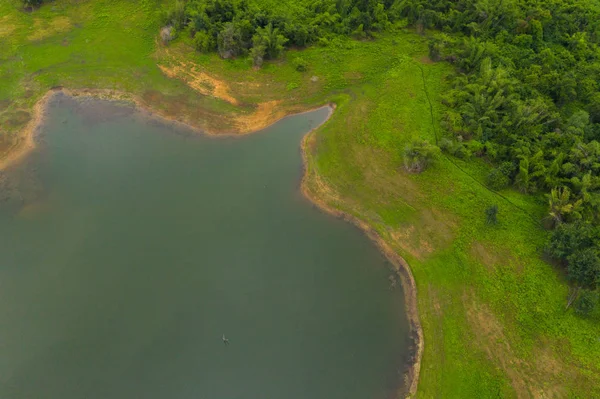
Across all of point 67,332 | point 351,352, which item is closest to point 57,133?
point 67,332

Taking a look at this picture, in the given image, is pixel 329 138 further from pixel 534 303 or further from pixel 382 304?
pixel 534 303

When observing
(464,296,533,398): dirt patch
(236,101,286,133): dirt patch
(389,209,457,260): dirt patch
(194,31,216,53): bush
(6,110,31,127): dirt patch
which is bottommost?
(6,110,31,127): dirt patch

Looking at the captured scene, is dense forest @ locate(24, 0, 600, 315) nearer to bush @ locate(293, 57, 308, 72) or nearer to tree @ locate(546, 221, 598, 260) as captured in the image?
tree @ locate(546, 221, 598, 260)

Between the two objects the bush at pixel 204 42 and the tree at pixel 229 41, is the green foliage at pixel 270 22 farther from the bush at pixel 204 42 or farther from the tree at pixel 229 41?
the bush at pixel 204 42

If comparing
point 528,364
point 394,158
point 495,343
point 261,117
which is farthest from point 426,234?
point 261,117

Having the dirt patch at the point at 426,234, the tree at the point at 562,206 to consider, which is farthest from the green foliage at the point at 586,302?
the dirt patch at the point at 426,234

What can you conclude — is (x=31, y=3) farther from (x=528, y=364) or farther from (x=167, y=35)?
(x=528, y=364)

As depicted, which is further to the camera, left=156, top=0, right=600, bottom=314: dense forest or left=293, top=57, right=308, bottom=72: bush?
left=293, top=57, right=308, bottom=72: bush

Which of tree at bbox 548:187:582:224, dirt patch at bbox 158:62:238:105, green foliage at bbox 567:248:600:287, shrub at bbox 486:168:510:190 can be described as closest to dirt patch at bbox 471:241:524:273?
green foliage at bbox 567:248:600:287
